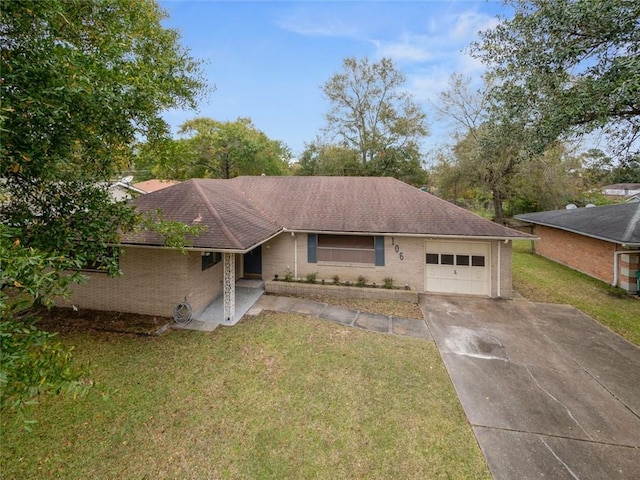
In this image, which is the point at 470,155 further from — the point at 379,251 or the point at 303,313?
the point at 303,313

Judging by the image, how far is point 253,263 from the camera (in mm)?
13172

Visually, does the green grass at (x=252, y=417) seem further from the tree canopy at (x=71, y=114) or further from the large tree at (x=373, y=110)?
the large tree at (x=373, y=110)

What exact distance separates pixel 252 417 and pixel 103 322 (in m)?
6.52

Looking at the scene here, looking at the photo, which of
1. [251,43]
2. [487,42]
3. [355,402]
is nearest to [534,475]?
[355,402]

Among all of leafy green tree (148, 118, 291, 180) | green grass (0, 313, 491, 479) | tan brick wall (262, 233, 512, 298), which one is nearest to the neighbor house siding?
tan brick wall (262, 233, 512, 298)

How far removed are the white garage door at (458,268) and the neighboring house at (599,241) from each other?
2761mm

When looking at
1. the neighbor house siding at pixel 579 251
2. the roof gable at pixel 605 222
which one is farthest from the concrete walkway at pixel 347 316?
the neighbor house siding at pixel 579 251

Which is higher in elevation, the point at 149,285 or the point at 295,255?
the point at 295,255

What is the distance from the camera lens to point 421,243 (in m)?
11.8

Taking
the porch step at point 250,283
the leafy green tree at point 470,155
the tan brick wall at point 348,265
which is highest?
the leafy green tree at point 470,155

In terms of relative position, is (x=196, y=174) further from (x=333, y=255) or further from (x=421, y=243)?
(x=421, y=243)

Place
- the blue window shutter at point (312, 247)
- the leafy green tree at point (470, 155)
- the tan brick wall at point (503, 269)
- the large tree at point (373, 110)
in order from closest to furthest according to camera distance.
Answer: the tan brick wall at point (503, 269) → the blue window shutter at point (312, 247) → the leafy green tree at point (470, 155) → the large tree at point (373, 110)

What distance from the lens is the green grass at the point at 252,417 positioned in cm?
427

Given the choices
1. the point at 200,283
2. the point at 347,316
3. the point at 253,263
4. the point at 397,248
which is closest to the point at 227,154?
the point at 253,263
